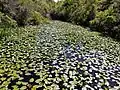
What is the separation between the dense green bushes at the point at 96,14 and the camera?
1698 cm

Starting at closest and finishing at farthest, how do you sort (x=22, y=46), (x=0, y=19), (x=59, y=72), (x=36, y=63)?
(x=59, y=72) < (x=36, y=63) < (x=22, y=46) < (x=0, y=19)

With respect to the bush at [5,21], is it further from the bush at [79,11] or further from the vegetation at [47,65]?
the bush at [79,11]

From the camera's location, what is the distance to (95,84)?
658cm

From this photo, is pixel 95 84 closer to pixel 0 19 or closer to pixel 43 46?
pixel 43 46

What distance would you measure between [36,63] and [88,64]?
2230 millimetres

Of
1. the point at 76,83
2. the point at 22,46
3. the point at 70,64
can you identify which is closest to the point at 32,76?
the point at 76,83

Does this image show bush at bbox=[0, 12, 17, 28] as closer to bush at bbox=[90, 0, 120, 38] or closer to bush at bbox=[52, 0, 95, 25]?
bush at bbox=[90, 0, 120, 38]

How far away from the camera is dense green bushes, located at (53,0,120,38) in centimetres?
1698

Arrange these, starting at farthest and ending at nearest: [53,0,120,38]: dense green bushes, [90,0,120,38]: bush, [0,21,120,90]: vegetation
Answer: [53,0,120,38]: dense green bushes
[90,0,120,38]: bush
[0,21,120,90]: vegetation

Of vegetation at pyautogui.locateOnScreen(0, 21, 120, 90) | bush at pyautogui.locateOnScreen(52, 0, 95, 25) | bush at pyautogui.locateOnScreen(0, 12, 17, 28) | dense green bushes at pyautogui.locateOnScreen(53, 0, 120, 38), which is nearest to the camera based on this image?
vegetation at pyautogui.locateOnScreen(0, 21, 120, 90)

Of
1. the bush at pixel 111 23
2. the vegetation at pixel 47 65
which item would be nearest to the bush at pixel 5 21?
the vegetation at pixel 47 65

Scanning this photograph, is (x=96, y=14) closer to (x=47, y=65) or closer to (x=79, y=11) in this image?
(x=79, y=11)

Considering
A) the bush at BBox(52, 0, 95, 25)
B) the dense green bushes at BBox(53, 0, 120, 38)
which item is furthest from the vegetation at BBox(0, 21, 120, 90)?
the bush at BBox(52, 0, 95, 25)

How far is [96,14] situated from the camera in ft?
76.7
